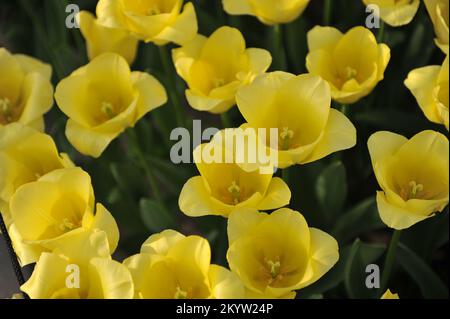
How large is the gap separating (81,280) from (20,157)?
22 centimetres

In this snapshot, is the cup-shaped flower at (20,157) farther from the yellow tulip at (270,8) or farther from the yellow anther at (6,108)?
the yellow tulip at (270,8)

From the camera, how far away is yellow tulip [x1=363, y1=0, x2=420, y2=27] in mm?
1007

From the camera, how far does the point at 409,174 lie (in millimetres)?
935

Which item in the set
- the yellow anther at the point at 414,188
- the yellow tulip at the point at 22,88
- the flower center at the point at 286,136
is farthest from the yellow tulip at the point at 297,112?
the yellow tulip at the point at 22,88

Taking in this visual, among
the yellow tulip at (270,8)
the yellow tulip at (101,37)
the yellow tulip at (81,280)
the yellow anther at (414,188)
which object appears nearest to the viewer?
the yellow tulip at (81,280)

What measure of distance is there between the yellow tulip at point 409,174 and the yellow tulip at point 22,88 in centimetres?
47

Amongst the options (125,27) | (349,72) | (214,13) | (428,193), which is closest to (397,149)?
(428,193)

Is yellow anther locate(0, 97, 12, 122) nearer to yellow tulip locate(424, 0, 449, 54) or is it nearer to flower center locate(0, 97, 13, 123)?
flower center locate(0, 97, 13, 123)

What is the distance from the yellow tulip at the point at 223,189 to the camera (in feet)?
2.91

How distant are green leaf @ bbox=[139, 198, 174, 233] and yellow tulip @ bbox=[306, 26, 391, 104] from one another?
12.1 inches

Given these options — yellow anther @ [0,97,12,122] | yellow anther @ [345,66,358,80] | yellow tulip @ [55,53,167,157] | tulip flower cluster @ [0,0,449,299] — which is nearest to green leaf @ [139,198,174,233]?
tulip flower cluster @ [0,0,449,299]

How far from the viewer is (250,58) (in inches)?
41.1

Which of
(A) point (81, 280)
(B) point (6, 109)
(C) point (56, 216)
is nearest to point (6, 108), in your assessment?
(B) point (6, 109)

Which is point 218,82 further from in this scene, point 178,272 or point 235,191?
point 178,272
